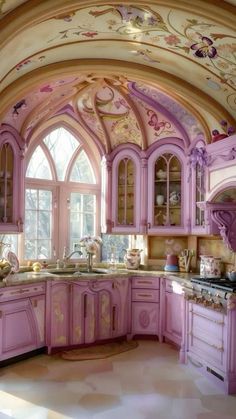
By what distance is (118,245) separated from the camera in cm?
592

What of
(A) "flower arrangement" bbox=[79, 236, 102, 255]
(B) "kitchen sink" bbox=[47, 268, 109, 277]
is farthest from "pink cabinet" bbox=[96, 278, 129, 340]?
(A) "flower arrangement" bbox=[79, 236, 102, 255]

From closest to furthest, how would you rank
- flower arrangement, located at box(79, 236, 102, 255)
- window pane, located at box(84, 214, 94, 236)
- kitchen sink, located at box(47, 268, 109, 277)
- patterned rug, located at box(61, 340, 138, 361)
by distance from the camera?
patterned rug, located at box(61, 340, 138, 361), kitchen sink, located at box(47, 268, 109, 277), flower arrangement, located at box(79, 236, 102, 255), window pane, located at box(84, 214, 94, 236)

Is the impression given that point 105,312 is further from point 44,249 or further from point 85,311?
point 44,249

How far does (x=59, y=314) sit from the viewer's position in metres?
4.68

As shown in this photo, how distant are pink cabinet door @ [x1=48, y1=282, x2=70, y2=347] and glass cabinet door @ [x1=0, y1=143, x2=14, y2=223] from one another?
905mm

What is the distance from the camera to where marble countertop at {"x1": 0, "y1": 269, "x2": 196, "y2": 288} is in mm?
4312

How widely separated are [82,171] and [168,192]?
126 cm

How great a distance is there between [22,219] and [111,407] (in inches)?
88.0

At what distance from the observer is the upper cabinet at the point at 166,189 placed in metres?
5.28

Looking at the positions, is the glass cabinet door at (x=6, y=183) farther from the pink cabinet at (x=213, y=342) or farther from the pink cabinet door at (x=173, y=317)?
the pink cabinet at (x=213, y=342)

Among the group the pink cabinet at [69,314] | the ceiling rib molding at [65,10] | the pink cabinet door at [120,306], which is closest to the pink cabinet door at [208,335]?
the pink cabinet door at [120,306]

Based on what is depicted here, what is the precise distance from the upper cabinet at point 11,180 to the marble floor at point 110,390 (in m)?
1.48

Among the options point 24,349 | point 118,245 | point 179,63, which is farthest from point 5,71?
point 118,245

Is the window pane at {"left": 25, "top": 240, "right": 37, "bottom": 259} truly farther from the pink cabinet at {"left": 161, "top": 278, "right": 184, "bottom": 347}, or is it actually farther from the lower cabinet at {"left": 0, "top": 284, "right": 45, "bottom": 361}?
the pink cabinet at {"left": 161, "top": 278, "right": 184, "bottom": 347}
